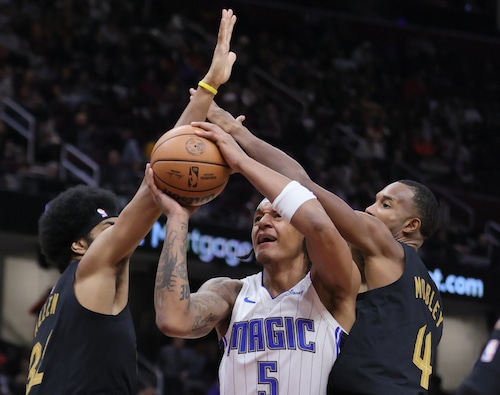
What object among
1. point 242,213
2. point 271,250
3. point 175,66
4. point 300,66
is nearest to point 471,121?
point 300,66

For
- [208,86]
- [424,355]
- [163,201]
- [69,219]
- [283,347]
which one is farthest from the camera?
[69,219]

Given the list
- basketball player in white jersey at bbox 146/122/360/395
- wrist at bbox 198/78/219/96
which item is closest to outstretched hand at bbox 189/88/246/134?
wrist at bbox 198/78/219/96

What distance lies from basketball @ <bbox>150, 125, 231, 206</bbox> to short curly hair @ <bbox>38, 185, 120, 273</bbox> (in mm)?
636

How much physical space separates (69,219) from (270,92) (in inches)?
540

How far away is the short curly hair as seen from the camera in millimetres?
4855

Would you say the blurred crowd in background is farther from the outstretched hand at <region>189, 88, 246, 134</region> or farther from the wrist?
the wrist

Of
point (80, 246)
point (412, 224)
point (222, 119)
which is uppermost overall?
point (222, 119)

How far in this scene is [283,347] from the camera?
4.45 metres

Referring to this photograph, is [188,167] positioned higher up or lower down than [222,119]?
lower down

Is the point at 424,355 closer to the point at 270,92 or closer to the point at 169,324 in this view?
the point at 169,324

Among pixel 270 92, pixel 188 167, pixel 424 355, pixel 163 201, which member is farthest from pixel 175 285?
pixel 270 92

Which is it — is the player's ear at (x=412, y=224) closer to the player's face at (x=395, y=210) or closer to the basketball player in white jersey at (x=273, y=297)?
the player's face at (x=395, y=210)

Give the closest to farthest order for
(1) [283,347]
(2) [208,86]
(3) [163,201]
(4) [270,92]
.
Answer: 1. (3) [163,201]
2. (1) [283,347]
3. (2) [208,86]
4. (4) [270,92]

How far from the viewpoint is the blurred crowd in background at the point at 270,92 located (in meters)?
13.7
